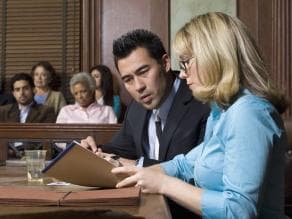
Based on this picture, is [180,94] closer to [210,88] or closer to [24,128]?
[210,88]

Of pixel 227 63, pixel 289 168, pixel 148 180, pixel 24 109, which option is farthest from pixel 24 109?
pixel 227 63

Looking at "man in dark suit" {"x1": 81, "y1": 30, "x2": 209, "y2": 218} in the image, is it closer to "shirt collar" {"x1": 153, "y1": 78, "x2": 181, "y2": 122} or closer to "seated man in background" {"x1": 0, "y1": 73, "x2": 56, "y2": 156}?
"shirt collar" {"x1": 153, "y1": 78, "x2": 181, "y2": 122}

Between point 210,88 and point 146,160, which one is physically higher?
point 210,88

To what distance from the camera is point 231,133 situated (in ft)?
4.43

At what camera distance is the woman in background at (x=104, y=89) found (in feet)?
15.8

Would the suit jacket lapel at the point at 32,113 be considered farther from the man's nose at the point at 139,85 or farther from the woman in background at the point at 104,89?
the man's nose at the point at 139,85

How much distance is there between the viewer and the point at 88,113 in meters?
4.44

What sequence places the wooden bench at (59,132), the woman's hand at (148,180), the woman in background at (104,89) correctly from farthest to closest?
the woman in background at (104,89), the wooden bench at (59,132), the woman's hand at (148,180)

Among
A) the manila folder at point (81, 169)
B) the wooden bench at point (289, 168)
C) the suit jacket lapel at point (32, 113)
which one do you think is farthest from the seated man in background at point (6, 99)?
the manila folder at point (81, 169)

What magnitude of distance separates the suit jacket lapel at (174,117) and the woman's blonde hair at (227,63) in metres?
0.67

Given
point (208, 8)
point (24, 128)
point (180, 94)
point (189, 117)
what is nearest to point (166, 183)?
point (189, 117)

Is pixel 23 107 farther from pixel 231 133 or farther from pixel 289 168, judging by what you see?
pixel 231 133

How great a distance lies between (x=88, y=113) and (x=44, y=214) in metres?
3.29

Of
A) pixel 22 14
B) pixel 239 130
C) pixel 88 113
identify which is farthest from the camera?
pixel 22 14
